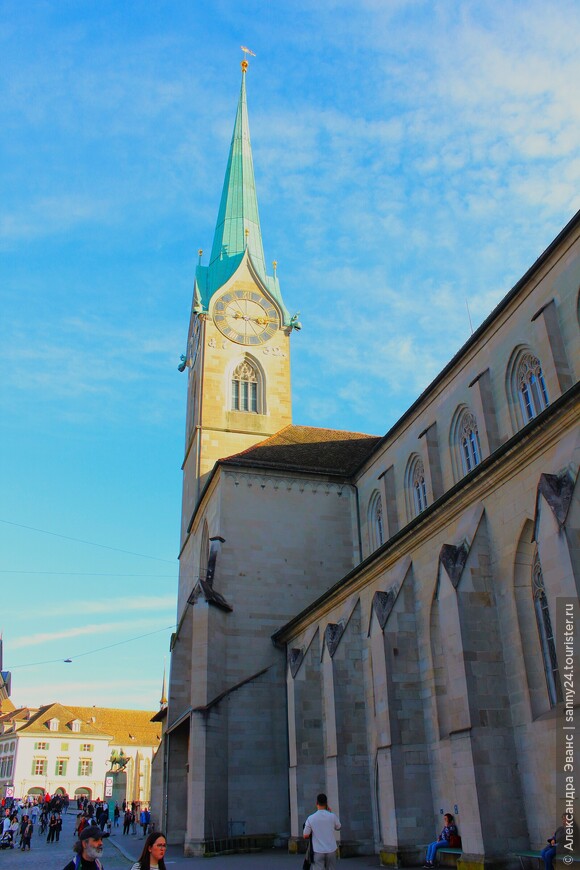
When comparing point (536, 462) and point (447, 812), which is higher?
point (536, 462)

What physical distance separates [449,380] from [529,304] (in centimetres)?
438

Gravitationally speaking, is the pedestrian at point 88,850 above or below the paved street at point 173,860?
above

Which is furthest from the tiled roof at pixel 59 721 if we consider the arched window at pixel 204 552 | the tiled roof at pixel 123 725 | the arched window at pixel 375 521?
the arched window at pixel 375 521

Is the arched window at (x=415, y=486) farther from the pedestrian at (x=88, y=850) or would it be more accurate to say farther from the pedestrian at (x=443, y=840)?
the pedestrian at (x=88, y=850)

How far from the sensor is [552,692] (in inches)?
514

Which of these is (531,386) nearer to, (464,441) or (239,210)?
(464,441)

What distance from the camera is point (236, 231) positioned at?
4412 centimetres

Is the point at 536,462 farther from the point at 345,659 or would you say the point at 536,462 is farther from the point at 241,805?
the point at 241,805

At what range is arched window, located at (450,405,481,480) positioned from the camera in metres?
21.9

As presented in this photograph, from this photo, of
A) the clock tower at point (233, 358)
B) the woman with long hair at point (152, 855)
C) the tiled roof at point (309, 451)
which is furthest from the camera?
the clock tower at point (233, 358)

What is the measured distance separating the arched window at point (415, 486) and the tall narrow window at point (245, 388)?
1220 cm

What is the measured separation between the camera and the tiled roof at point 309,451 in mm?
29141

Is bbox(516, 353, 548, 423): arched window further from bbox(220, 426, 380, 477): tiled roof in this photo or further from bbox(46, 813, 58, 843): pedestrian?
bbox(46, 813, 58, 843): pedestrian

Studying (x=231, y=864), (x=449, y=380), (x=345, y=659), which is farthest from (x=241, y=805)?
(x=449, y=380)
